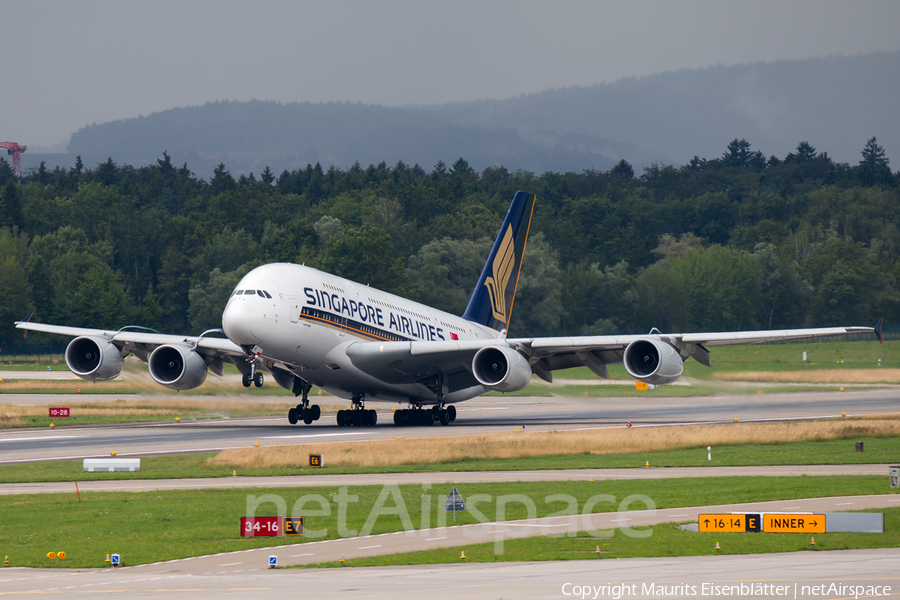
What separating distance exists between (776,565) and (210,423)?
3607 centimetres

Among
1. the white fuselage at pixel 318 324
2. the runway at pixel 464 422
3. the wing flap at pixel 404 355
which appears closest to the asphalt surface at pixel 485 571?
the runway at pixel 464 422

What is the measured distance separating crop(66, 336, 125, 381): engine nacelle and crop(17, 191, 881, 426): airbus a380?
0.14ft

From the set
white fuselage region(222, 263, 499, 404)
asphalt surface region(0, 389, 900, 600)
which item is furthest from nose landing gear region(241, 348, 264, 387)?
asphalt surface region(0, 389, 900, 600)

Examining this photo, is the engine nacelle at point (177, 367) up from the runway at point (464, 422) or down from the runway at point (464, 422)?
up

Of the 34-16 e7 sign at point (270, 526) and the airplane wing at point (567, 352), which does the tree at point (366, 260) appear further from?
the 34-16 e7 sign at point (270, 526)

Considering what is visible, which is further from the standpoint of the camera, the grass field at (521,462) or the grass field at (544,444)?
the grass field at (544,444)

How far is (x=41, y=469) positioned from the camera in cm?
3006

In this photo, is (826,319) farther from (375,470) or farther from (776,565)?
(776,565)

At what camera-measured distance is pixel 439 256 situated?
117 metres

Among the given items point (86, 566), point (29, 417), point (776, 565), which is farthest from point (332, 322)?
point (776, 565)

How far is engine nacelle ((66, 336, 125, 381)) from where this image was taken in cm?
4281

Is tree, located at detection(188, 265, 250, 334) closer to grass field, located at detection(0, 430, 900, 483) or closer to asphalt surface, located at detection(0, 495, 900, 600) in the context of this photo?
grass field, located at detection(0, 430, 900, 483)

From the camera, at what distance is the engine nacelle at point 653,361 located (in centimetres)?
3994

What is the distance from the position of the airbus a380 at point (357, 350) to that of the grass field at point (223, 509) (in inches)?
488
